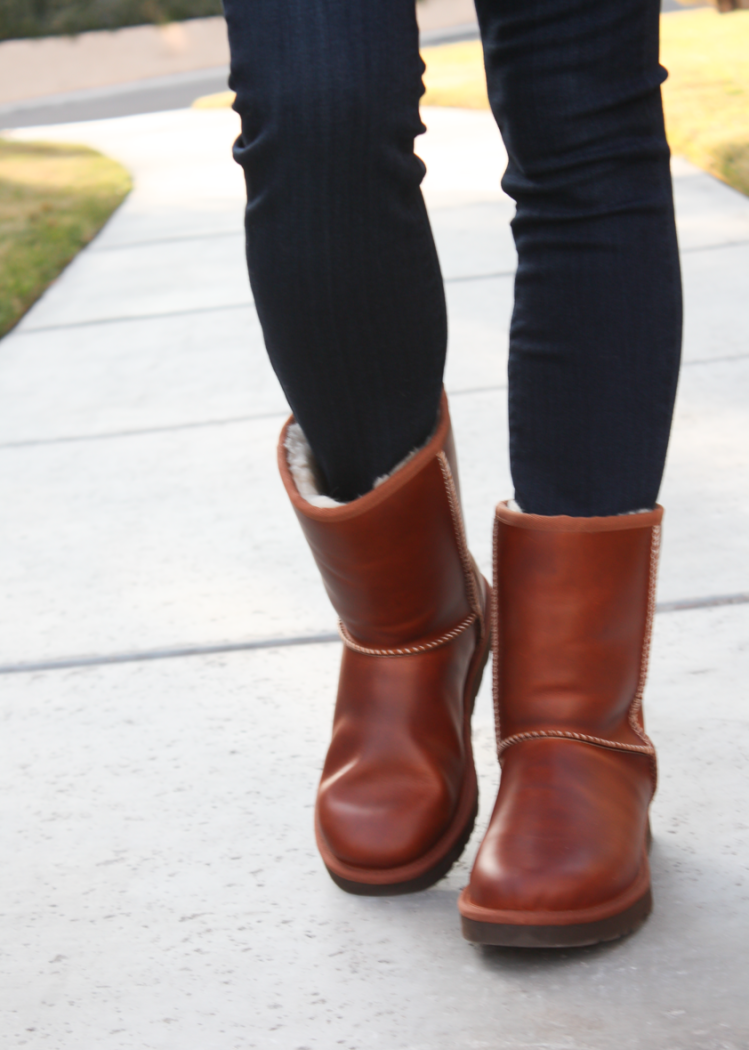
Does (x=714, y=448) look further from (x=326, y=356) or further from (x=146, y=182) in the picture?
(x=146, y=182)

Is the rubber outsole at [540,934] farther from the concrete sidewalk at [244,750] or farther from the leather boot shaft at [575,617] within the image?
the leather boot shaft at [575,617]

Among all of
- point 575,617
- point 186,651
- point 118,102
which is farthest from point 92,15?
point 575,617

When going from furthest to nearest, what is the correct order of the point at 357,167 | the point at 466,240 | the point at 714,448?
the point at 466,240, the point at 714,448, the point at 357,167

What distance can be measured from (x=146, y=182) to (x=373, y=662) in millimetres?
4850

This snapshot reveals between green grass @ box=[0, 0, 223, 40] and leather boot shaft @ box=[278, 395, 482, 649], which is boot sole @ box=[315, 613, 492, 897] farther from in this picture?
green grass @ box=[0, 0, 223, 40]

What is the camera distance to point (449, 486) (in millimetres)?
971

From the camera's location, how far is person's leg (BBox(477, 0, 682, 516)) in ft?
2.76

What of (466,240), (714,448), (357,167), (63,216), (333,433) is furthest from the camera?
(63,216)

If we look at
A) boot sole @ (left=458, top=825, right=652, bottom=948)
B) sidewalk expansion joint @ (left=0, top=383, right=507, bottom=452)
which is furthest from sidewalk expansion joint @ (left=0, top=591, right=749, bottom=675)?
sidewalk expansion joint @ (left=0, top=383, right=507, bottom=452)

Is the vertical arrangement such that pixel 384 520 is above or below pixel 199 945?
above

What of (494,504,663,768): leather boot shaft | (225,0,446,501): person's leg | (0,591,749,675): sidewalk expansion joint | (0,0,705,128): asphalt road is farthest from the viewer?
(0,0,705,128): asphalt road

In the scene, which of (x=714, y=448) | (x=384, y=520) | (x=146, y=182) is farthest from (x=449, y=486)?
(x=146, y=182)

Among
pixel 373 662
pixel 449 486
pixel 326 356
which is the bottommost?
Answer: pixel 373 662

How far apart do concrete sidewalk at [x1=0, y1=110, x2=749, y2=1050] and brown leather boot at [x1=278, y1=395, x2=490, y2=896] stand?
0.16ft
